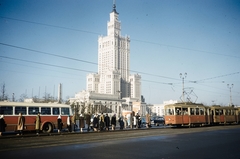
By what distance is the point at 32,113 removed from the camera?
19781 mm

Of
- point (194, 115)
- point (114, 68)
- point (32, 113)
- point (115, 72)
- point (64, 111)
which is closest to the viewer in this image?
point (32, 113)

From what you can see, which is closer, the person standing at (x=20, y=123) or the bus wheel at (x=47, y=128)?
the person standing at (x=20, y=123)

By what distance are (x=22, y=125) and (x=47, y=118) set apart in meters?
3.17

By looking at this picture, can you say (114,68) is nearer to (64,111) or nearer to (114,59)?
(114,59)

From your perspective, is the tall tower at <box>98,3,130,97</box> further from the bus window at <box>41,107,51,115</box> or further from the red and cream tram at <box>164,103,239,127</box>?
the bus window at <box>41,107,51,115</box>

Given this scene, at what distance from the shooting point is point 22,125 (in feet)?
57.5

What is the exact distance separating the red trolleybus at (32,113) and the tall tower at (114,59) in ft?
436

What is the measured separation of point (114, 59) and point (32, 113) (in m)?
144

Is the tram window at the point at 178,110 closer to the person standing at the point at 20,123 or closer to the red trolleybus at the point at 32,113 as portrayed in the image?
the red trolleybus at the point at 32,113

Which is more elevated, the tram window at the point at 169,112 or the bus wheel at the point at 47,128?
the tram window at the point at 169,112

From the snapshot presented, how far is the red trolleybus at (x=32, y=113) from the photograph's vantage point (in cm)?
1833

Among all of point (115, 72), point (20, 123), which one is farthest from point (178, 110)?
point (115, 72)

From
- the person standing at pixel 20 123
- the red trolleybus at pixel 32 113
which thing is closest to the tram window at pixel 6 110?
the red trolleybus at pixel 32 113

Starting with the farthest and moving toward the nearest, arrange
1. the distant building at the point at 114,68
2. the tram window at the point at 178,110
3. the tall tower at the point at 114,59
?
the distant building at the point at 114,68 < the tall tower at the point at 114,59 < the tram window at the point at 178,110
